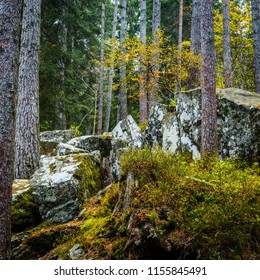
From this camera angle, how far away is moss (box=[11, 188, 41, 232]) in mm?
5047

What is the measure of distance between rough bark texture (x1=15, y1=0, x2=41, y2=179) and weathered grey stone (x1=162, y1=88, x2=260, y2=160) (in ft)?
11.7

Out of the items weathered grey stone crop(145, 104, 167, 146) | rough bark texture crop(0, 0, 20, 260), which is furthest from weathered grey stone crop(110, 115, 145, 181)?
rough bark texture crop(0, 0, 20, 260)

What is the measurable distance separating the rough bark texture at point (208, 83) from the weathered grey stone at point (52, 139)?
293 inches

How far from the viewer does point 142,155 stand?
14.3ft

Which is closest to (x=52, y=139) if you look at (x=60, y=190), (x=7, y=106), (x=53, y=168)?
(x=53, y=168)

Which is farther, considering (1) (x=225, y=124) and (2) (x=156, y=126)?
(2) (x=156, y=126)

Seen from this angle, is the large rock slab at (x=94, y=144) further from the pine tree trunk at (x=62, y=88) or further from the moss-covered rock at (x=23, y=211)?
the pine tree trunk at (x=62, y=88)

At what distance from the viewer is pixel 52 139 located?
38.8 ft

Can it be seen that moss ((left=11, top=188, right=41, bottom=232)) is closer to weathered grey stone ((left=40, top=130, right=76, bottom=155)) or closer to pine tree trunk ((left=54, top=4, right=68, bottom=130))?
weathered grey stone ((left=40, top=130, right=76, bottom=155))

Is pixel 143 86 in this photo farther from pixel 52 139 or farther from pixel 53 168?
pixel 53 168

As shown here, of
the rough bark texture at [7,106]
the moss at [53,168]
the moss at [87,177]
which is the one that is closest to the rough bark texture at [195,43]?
the moss at [87,177]

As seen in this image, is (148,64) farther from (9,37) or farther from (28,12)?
(9,37)

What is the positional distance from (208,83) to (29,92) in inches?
174
